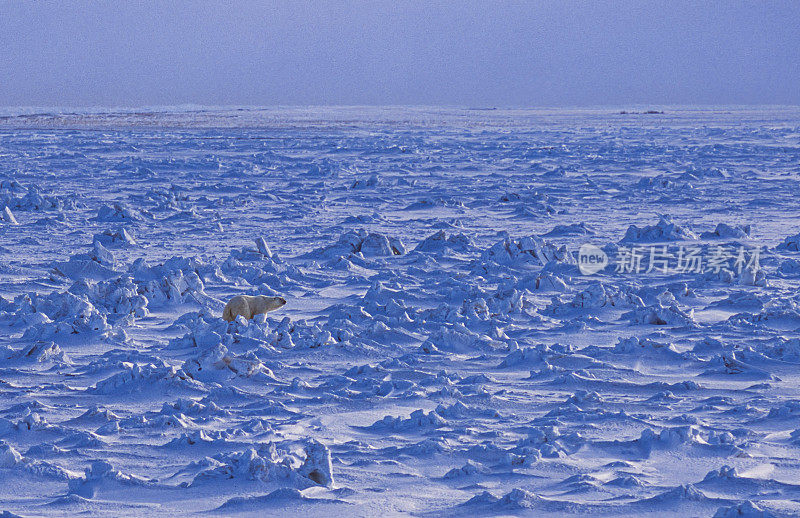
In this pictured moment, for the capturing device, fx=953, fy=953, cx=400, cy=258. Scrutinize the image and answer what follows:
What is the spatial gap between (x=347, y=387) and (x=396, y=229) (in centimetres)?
520

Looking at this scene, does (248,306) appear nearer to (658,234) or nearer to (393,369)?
(393,369)

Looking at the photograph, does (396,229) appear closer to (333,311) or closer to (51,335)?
(333,311)

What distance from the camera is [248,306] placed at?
5.27m

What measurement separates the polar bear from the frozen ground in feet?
0.34

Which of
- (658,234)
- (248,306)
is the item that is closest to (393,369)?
(248,306)

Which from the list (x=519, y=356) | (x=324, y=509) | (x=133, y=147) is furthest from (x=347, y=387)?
(x=133, y=147)

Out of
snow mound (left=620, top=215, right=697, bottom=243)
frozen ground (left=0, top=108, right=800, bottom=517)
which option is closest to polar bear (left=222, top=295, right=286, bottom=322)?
frozen ground (left=0, top=108, right=800, bottom=517)

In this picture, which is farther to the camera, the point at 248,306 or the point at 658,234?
the point at 658,234

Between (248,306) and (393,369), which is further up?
(248,306)

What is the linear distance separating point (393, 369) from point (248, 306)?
3.94ft

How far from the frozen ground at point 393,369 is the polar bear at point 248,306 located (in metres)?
0.10

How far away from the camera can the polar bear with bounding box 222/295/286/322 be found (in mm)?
5223

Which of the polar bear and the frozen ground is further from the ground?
the polar bear

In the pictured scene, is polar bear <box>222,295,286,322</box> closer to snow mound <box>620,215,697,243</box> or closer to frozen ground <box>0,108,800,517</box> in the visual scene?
frozen ground <box>0,108,800,517</box>
